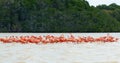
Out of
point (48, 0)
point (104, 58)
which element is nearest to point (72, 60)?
point (104, 58)

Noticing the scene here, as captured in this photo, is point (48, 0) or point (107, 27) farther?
point (48, 0)

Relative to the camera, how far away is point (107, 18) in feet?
293

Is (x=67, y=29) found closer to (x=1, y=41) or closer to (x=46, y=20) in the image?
(x=46, y=20)

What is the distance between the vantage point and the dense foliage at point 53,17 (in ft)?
261

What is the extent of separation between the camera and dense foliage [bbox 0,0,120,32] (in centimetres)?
7956

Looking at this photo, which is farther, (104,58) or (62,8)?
(62,8)

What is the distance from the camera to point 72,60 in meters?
20.7

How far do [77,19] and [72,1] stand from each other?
21.8 feet

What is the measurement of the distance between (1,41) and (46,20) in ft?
160

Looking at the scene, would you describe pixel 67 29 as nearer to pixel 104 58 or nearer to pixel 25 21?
pixel 25 21

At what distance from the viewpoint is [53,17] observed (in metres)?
84.3

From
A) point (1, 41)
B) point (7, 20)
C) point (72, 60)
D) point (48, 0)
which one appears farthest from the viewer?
point (48, 0)

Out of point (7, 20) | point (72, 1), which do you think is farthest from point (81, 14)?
point (7, 20)

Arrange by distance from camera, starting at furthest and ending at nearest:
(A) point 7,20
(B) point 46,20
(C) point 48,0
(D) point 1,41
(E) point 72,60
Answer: (C) point 48,0 → (B) point 46,20 → (A) point 7,20 → (D) point 1,41 → (E) point 72,60
